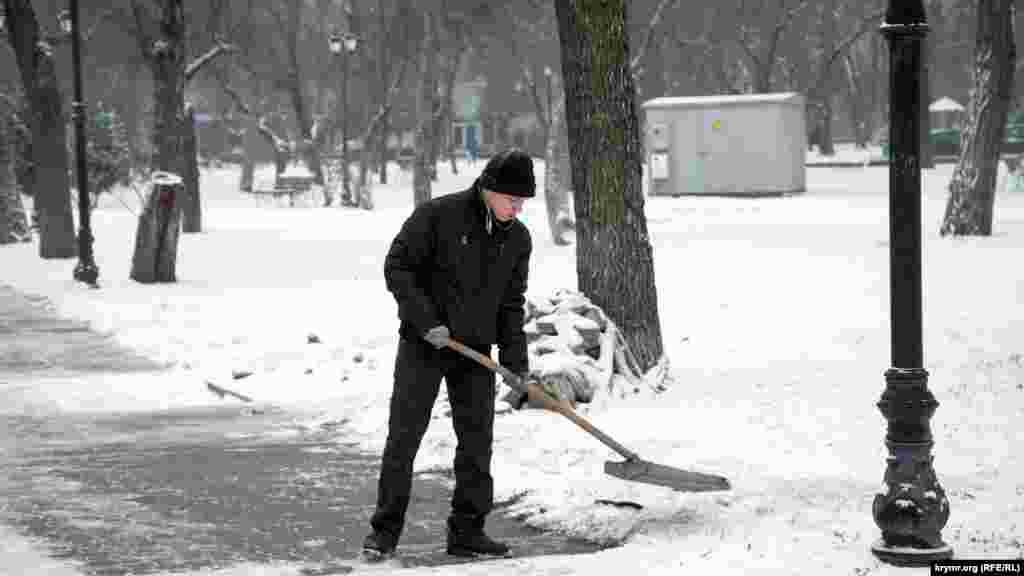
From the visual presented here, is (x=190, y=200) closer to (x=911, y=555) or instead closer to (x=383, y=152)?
(x=383, y=152)

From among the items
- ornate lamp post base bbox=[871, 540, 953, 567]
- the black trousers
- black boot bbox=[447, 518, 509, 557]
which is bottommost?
black boot bbox=[447, 518, 509, 557]

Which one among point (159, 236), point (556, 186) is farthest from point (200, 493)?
point (556, 186)

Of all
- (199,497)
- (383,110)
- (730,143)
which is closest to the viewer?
(199,497)

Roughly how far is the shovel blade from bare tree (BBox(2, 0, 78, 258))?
814 inches

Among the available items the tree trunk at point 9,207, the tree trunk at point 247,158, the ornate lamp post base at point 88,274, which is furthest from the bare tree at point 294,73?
the ornate lamp post base at point 88,274

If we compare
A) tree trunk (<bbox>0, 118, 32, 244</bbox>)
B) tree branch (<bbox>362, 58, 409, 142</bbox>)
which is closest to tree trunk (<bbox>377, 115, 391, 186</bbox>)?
tree branch (<bbox>362, 58, 409, 142</bbox>)

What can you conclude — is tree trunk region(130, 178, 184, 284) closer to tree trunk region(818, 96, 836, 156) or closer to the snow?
the snow

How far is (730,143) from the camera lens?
140 ft

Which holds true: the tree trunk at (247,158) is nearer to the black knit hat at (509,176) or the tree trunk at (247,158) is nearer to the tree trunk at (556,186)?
the tree trunk at (556,186)

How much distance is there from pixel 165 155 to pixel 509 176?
691 inches

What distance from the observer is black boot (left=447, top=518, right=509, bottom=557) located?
6.91 meters

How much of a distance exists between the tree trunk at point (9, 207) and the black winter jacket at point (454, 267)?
83.7 feet

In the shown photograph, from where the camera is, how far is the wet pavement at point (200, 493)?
722cm

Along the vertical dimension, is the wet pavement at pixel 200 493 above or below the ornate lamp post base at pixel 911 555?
below
